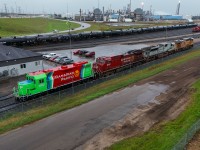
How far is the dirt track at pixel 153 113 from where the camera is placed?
23.5 meters

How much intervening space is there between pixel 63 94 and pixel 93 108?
8745 mm

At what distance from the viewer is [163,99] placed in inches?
1355

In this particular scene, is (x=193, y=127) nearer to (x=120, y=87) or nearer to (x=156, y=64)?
(x=120, y=87)

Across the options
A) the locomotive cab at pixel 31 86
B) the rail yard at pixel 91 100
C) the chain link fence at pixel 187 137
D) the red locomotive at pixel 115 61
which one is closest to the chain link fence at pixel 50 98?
the rail yard at pixel 91 100

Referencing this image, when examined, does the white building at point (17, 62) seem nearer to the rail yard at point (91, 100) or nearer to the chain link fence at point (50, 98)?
the rail yard at point (91, 100)

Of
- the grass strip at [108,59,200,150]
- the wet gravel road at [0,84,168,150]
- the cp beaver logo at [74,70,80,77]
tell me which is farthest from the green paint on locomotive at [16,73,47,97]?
the grass strip at [108,59,200,150]

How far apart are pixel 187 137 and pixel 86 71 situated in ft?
85.4

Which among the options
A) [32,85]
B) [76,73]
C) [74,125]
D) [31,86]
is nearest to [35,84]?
[32,85]

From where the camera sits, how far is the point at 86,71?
45.0 metres

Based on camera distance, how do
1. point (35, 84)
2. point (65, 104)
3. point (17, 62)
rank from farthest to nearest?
point (17, 62) < point (35, 84) < point (65, 104)

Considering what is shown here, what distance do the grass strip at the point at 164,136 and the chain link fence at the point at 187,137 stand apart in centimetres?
70

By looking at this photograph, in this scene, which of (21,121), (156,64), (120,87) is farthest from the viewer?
(156,64)

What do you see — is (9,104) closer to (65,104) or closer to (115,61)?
(65,104)

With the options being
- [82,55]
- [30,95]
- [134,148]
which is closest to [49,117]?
[30,95]
